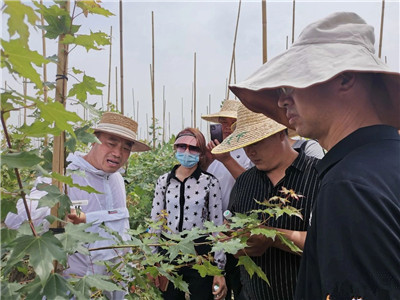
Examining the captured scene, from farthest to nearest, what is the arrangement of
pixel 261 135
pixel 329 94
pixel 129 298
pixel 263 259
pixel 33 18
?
pixel 261 135 < pixel 263 259 < pixel 129 298 < pixel 329 94 < pixel 33 18

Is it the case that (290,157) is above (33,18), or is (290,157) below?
below

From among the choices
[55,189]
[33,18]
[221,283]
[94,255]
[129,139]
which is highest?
[33,18]

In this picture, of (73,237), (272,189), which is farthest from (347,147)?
(272,189)

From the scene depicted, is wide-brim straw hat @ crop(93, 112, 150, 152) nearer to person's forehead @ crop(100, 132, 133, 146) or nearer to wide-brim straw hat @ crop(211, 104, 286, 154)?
person's forehead @ crop(100, 132, 133, 146)

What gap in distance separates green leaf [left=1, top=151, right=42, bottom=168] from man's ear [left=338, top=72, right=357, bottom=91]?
699 millimetres

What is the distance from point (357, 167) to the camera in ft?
2.39

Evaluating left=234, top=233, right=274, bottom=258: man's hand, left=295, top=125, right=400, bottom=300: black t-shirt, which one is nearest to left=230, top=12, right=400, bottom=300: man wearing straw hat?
left=295, top=125, right=400, bottom=300: black t-shirt

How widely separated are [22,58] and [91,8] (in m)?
0.32

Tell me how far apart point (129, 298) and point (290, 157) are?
3.49 feet

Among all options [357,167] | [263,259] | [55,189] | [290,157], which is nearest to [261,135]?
[290,157]

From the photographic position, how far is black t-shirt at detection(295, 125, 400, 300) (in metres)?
0.63

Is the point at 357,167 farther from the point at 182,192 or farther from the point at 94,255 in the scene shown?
the point at 182,192

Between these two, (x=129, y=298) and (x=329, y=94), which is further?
(x=129, y=298)

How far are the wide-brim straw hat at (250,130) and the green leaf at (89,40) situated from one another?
3.38 feet
